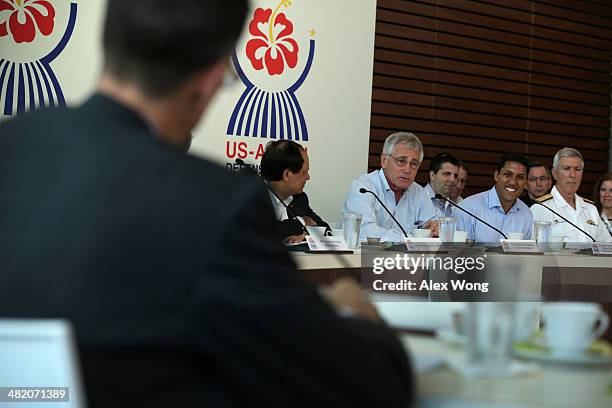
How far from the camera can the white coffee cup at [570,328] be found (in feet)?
3.32

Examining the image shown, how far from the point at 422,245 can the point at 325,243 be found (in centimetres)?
45

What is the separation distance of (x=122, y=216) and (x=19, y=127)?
0.22m

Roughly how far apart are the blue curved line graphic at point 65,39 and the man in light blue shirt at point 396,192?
219 cm

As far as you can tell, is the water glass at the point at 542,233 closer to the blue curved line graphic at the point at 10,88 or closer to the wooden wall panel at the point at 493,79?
the wooden wall panel at the point at 493,79

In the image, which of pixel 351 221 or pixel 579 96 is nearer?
pixel 351 221

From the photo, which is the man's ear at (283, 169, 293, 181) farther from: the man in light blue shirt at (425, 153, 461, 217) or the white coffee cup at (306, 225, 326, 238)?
the man in light blue shirt at (425, 153, 461, 217)

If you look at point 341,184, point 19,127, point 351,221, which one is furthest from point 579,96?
point 19,127

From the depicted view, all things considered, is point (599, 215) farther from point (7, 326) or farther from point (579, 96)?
point (7, 326)

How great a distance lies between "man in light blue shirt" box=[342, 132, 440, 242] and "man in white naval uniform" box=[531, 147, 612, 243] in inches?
38.3

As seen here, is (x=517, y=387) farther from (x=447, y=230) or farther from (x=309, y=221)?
(x=309, y=221)

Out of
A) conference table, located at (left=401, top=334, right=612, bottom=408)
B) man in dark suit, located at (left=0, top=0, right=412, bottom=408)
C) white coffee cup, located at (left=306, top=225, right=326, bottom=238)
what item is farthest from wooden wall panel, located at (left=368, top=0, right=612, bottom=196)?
man in dark suit, located at (left=0, top=0, right=412, bottom=408)

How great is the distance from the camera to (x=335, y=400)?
0.83 metres

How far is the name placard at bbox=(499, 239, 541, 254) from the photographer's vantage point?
4.35m

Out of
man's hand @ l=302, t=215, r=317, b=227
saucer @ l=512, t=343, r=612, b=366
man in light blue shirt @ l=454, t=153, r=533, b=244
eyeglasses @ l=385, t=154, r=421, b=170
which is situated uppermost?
eyeglasses @ l=385, t=154, r=421, b=170
